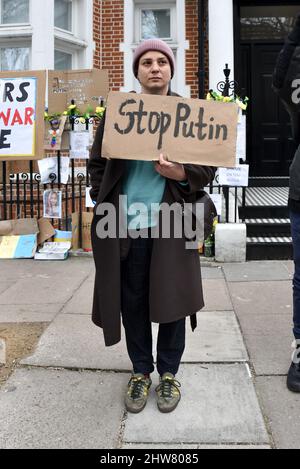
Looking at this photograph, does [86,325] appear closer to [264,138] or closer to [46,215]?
[46,215]

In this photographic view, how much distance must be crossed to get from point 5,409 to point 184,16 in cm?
757

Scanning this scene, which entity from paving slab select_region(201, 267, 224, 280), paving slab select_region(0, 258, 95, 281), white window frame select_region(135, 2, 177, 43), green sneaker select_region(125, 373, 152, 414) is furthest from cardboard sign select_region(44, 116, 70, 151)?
green sneaker select_region(125, 373, 152, 414)

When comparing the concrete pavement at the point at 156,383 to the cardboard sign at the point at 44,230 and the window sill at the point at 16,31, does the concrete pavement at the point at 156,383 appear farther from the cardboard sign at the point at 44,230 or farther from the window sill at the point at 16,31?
the window sill at the point at 16,31

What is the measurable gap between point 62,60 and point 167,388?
23.5 feet

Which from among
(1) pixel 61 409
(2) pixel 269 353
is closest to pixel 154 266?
(1) pixel 61 409

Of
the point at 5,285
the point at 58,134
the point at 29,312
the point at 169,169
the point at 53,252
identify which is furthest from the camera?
the point at 53,252

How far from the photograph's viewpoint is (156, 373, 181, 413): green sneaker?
260 cm

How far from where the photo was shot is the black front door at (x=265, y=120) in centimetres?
852

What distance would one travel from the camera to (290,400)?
2744mm

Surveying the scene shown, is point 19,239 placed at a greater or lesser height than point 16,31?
lesser

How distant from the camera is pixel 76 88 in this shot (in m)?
6.03

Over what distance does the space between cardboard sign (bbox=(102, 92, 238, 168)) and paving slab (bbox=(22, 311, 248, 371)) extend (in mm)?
1518

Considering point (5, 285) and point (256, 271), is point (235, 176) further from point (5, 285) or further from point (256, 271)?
point (5, 285)

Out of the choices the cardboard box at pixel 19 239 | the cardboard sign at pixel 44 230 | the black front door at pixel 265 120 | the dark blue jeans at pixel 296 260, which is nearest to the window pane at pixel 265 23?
the black front door at pixel 265 120
